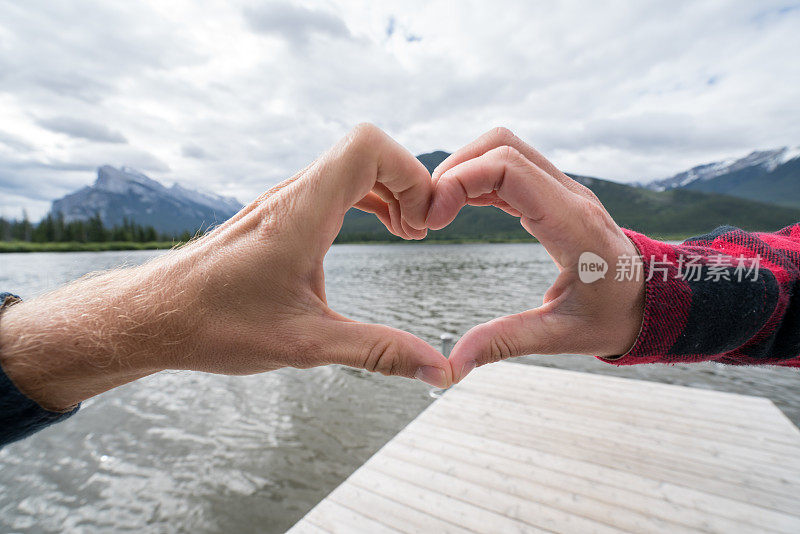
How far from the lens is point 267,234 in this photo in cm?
140

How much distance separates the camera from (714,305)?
4.85ft

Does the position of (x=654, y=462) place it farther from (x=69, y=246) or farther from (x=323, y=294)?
(x=69, y=246)

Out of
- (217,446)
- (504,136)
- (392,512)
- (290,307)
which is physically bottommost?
(217,446)

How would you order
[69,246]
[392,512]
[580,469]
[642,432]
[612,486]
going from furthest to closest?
[69,246]
[642,432]
[580,469]
[612,486]
[392,512]

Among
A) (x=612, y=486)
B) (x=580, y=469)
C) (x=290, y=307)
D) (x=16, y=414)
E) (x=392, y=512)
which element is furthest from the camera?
(x=580, y=469)

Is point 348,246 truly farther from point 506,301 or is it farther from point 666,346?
point 666,346

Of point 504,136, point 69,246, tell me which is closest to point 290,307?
point 504,136

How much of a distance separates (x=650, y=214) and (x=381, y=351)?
548 ft

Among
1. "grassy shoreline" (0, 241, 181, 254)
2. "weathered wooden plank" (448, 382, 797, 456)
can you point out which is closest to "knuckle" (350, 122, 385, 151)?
"weathered wooden plank" (448, 382, 797, 456)

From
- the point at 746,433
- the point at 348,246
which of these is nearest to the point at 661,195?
the point at 348,246

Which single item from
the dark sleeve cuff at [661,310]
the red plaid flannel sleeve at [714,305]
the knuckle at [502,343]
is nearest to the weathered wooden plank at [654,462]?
the red plaid flannel sleeve at [714,305]

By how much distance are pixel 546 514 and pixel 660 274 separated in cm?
291

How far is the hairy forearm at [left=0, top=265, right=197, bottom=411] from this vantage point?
49.0 inches

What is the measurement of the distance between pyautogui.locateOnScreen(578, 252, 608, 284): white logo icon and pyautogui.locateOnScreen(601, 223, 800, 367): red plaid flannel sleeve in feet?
0.25
